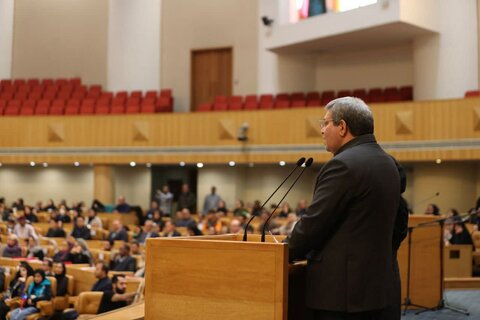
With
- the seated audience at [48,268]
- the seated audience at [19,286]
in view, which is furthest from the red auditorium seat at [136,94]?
the seated audience at [19,286]

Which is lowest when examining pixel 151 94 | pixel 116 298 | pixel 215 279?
pixel 116 298

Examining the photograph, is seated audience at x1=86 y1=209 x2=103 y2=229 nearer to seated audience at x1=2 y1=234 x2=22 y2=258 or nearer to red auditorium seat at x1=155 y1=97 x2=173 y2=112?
seated audience at x1=2 y1=234 x2=22 y2=258

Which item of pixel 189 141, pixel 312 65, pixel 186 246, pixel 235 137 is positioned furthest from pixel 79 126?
pixel 186 246

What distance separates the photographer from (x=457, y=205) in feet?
48.3

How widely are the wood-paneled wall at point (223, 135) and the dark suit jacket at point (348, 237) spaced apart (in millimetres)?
11932

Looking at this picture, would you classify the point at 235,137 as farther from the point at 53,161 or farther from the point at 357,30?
the point at 53,161

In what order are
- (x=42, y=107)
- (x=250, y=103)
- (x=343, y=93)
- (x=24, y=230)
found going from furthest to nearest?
(x=42, y=107) → (x=343, y=93) → (x=250, y=103) → (x=24, y=230)

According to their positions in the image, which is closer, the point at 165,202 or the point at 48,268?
the point at 48,268

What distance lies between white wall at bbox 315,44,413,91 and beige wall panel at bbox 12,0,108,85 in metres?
6.98

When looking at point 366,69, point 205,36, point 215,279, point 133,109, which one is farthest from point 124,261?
point 205,36

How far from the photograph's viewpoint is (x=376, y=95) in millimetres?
16688

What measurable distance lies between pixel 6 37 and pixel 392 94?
12454 millimetres

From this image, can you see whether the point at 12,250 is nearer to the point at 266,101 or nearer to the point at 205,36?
the point at 266,101

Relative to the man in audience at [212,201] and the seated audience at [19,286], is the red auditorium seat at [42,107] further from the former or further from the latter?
the seated audience at [19,286]
